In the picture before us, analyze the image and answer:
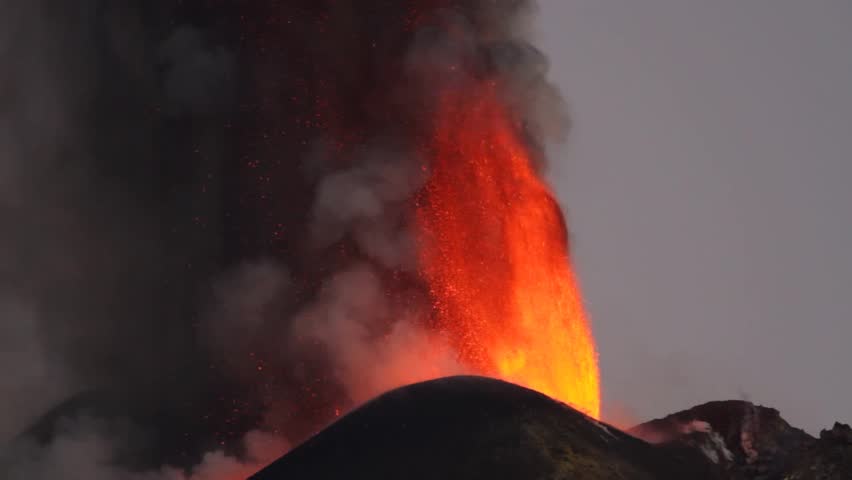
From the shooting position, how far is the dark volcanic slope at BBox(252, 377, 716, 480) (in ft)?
91.5

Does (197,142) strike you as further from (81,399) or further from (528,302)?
(528,302)

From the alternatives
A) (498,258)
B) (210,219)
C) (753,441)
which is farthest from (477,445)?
(210,219)

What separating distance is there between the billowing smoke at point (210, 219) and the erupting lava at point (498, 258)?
1.02m

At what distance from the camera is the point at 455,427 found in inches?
1174

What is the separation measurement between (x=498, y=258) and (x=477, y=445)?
74.6 ft

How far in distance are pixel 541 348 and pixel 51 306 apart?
3408 centimetres

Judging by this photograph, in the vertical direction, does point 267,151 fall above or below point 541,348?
above

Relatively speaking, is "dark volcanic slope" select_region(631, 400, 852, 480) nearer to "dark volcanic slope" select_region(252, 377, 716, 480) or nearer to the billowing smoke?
"dark volcanic slope" select_region(252, 377, 716, 480)

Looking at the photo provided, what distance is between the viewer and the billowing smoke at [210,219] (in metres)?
54.9

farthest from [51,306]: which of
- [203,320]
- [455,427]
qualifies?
[455,427]

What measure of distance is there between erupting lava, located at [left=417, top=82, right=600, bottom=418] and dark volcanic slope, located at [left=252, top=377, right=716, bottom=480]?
8.90 m

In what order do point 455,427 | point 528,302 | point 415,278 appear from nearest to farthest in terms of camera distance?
1. point 455,427
2. point 528,302
3. point 415,278

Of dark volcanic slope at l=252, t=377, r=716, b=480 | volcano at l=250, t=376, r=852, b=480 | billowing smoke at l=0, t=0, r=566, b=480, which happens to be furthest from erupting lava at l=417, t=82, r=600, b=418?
dark volcanic slope at l=252, t=377, r=716, b=480

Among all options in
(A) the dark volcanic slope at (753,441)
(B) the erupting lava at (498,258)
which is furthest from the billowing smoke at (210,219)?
(A) the dark volcanic slope at (753,441)
